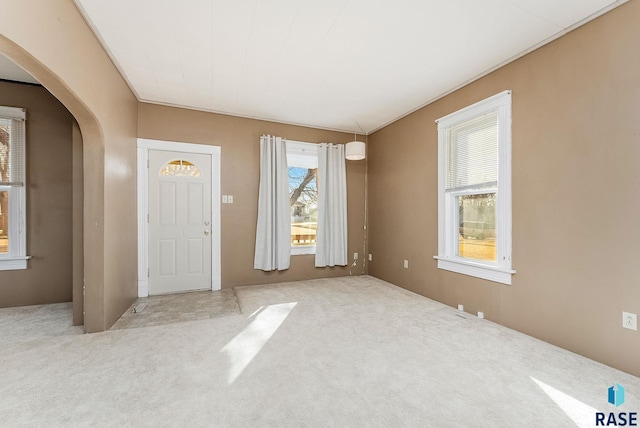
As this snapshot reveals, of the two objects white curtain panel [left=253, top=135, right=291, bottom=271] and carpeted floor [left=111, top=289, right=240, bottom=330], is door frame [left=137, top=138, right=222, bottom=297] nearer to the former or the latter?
carpeted floor [left=111, top=289, right=240, bottom=330]

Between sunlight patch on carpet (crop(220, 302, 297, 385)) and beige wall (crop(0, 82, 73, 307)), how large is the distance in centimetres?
263

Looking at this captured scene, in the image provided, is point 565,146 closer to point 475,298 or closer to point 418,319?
point 475,298

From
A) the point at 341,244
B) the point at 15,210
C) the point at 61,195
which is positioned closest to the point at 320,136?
the point at 341,244

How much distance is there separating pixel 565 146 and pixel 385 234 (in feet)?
8.99

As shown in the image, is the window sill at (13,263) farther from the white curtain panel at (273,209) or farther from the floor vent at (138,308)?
the white curtain panel at (273,209)

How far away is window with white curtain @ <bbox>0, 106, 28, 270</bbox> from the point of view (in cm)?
334

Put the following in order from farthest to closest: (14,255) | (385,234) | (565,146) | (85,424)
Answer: (385,234), (14,255), (565,146), (85,424)

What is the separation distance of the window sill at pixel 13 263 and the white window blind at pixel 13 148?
2.90 feet

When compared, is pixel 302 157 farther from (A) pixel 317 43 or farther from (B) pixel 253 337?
(B) pixel 253 337

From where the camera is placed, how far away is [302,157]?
15.9ft

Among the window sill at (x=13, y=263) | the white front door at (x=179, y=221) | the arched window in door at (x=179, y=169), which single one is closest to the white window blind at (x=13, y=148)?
the window sill at (x=13, y=263)

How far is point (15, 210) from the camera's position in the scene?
336 cm

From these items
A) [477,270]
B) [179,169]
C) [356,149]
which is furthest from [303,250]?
[477,270]

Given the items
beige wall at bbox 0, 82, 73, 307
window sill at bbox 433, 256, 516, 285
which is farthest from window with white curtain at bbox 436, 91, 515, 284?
beige wall at bbox 0, 82, 73, 307
